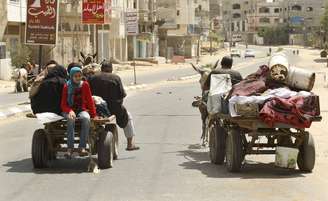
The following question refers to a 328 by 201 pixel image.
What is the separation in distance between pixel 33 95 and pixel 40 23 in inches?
901

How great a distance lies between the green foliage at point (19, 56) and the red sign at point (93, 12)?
10802mm

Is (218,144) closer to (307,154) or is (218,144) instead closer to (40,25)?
(307,154)

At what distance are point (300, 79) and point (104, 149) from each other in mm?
3132

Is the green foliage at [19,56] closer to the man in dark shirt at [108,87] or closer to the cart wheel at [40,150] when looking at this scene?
the man in dark shirt at [108,87]

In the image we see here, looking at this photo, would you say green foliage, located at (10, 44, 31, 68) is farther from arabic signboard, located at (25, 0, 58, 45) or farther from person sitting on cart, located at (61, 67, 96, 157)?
person sitting on cart, located at (61, 67, 96, 157)

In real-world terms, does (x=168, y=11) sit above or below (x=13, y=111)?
above

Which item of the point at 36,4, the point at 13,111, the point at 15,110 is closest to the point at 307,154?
the point at 13,111

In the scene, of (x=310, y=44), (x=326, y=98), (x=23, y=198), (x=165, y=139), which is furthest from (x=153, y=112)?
(x=310, y=44)

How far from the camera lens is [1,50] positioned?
49031mm

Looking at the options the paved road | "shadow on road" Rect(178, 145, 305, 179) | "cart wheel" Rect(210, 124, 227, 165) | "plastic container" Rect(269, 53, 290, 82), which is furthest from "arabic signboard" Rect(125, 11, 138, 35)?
"plastic container" Rect(269, 53, 290, 82)

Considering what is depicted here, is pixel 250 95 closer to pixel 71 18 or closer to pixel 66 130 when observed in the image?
pixel 66 130

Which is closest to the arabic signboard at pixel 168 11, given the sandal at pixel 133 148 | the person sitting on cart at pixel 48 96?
the sandal at pixel 133 148

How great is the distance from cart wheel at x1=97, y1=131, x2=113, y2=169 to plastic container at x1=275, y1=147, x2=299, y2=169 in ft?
8.35

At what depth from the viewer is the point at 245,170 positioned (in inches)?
449
